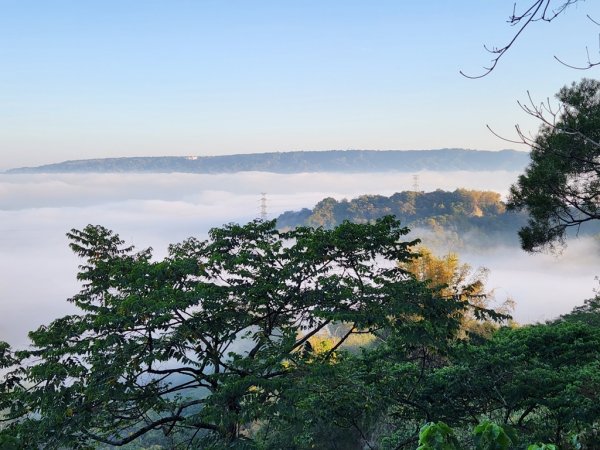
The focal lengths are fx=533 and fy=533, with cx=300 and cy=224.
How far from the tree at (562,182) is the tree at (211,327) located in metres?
4.63

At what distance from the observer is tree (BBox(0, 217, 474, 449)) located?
6.83 meters

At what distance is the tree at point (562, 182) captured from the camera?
11133 mm

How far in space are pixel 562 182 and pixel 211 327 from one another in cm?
844

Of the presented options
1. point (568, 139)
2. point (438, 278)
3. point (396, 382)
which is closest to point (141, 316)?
point (396, 382)

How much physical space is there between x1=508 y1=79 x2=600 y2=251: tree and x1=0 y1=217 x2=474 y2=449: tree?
463 cm

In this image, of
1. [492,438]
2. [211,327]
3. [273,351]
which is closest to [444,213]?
[211,327]

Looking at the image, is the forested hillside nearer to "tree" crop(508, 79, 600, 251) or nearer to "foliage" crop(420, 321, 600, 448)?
"tree" crop(508, 79, 600, 251)

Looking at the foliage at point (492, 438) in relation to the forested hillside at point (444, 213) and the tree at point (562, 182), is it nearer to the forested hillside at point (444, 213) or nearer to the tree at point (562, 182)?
the tree at point (562, 182)

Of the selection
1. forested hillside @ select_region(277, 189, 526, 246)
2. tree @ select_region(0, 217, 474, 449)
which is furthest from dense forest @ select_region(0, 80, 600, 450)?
forested hillside @ select_region(277, 189, 526, 246)

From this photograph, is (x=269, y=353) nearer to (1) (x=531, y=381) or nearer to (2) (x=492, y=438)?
(1) (x=531, y=381)

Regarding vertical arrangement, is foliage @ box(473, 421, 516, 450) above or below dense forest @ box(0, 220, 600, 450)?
above

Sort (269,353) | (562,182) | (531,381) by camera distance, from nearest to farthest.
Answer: (269,353) → (531,381) → (562,182)

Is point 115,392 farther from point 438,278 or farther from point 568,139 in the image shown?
point 438,278

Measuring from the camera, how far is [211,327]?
8.01m
